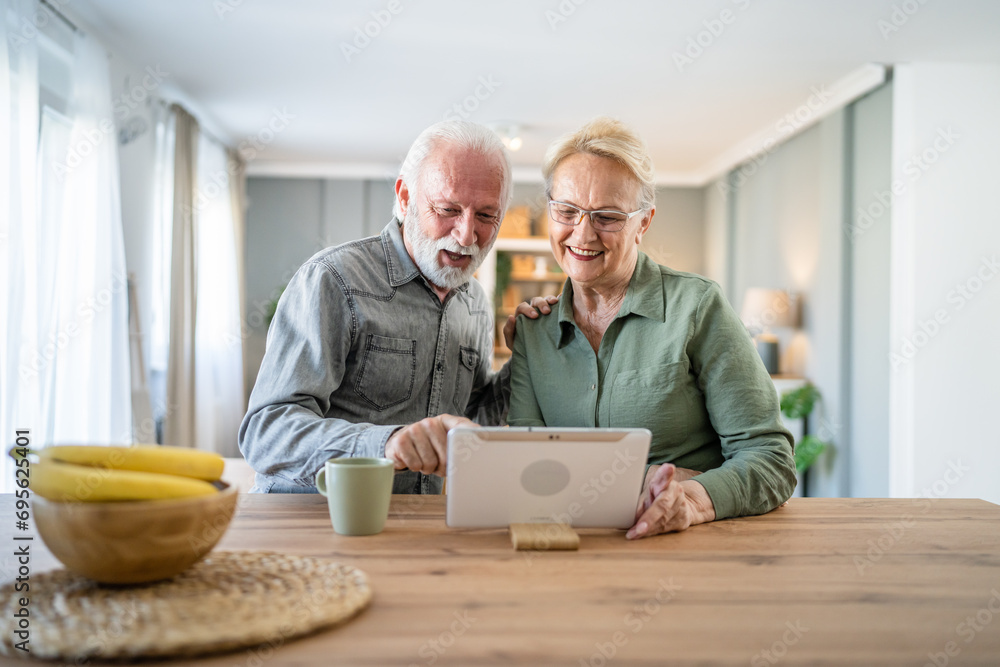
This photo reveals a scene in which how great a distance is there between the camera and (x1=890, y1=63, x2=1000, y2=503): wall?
405 centimetres

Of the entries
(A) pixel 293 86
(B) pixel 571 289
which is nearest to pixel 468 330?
(B) pixel 571 289

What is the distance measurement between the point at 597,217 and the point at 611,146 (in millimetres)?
160

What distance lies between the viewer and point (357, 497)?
111 cm

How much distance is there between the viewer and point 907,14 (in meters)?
3.47

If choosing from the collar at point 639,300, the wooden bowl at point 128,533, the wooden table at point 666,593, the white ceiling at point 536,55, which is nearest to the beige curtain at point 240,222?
the white ceiling at point 536,55

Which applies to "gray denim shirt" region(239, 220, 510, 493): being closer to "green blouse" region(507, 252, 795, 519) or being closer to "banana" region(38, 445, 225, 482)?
"green blouse" region(507, 252, 795, 519)

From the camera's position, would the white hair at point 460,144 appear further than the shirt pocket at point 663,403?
Yes

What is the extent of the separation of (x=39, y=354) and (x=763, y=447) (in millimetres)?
3163

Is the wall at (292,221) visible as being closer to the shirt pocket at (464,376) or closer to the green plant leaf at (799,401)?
the green plant leaf at (799,401)

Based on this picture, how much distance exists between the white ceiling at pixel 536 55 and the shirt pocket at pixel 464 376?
2200 mm

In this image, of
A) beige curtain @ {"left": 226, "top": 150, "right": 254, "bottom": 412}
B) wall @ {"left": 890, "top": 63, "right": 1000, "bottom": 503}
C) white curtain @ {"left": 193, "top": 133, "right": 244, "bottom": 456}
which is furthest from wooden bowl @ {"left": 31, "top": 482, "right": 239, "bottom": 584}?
beige curtain @ {"left": 226, "top": 150, "right": 254, "bottom": 412}

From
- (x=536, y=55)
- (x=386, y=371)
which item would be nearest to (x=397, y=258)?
(x=386, y=371)

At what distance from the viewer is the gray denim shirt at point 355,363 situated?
1.45m

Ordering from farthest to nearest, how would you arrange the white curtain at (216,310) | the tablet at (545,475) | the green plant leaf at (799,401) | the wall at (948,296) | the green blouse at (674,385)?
the white curtain at (216,310) → the green plant leaf at (799,401) → the wall at (948,296) → the green blouse at (674,385) → the tablet at (545,475)
